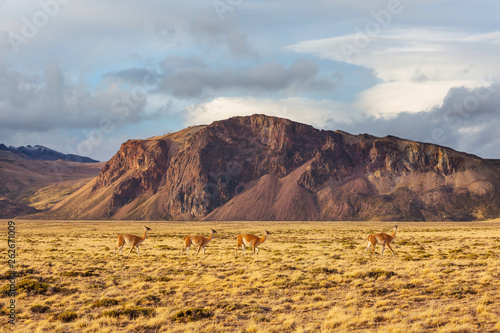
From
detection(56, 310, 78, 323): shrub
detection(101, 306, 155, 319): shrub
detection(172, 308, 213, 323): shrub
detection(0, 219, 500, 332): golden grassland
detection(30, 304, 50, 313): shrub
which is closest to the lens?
detection(0, 219, 500, 332): golden grassland

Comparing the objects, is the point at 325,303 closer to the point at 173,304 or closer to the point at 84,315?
the point at 173,304

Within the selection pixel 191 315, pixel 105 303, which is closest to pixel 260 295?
pixel 191 315

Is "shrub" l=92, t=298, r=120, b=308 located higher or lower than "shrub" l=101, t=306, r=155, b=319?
lower

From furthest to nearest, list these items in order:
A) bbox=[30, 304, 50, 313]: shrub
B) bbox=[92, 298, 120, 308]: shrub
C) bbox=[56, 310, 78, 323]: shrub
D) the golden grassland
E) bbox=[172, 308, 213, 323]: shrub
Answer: bbox=[92, 298, 120, 308]: shrub, bbox=[30, 304, 50, 313]: shrub, bbox=[56, 310, 78, 323]: shrub, bbox=[172, 308, 213, 323]: shrub, the golden grassland

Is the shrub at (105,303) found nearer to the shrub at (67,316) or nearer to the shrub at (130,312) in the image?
the shrub at (130,312)

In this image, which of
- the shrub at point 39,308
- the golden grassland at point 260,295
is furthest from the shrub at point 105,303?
the shrub at point 39,308

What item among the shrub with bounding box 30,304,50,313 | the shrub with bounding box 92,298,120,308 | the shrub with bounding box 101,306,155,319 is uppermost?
the shrub with bounding box 101,306,155,319

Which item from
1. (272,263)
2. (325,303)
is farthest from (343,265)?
(325,303)

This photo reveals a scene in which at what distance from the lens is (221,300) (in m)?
18.4

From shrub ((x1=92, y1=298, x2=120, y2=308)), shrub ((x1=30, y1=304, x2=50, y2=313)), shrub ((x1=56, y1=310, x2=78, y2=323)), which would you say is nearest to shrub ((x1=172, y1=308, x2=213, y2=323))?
shrub ((x1=56, y1=310, x2=78, y2=323))

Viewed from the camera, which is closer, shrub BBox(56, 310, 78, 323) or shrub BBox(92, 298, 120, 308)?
shrub BBox(56, 310, 78, 323)

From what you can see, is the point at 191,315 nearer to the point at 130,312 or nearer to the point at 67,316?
the point at 130,312

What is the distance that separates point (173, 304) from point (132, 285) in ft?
16.7

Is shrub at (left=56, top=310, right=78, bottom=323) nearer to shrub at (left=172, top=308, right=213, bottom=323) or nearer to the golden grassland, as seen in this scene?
the golden grassland
